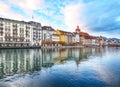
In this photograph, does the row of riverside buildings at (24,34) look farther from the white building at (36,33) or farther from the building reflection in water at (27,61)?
the building reflection in water at (27,61)

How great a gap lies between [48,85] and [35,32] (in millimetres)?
→ 120487

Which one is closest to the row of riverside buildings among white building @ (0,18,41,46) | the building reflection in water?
white building @ (0,18,41,46)

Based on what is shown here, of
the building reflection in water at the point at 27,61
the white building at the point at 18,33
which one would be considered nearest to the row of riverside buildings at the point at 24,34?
the white building at the point at 18,33

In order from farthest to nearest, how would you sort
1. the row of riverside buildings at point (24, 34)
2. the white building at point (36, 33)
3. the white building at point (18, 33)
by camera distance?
the white building at point (36, 33) < the row of riverside buildings at point (24, 34) < the white building at point (18, 33)

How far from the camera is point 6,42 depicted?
379 feet

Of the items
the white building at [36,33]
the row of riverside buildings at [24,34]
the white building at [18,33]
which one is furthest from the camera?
the white building at [36,33]

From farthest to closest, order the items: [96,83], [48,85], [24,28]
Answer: [24,28]
[96,83]
[48,85]

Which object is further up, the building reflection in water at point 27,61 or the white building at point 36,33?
the white building at point 36,33

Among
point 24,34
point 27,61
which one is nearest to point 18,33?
point 24,34

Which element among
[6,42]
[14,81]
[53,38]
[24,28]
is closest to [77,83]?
[14,81]

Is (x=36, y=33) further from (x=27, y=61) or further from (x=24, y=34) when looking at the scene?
(x=27, y=61)

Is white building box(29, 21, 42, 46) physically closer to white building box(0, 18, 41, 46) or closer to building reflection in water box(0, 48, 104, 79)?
Result: white building box(0, 18, 41, 46)

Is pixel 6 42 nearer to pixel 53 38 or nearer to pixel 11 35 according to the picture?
pixel 11 35

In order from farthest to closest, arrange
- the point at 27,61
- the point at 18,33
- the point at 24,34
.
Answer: the point at 24,34
the point at 18,33
the point at 27,61
